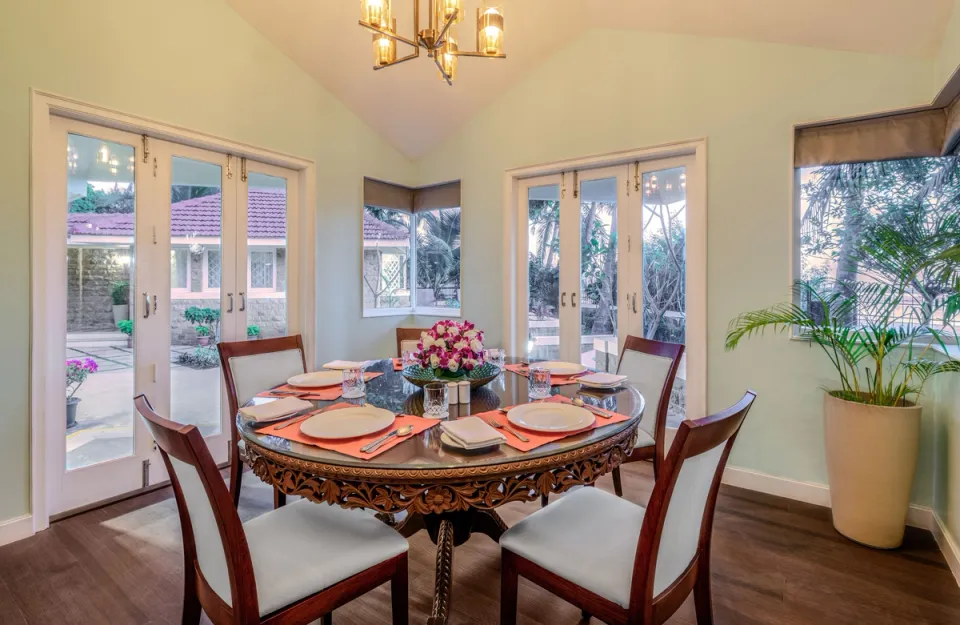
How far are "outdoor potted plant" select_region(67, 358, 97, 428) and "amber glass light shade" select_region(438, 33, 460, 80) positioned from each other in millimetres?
2447

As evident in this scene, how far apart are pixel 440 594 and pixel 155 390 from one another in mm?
2199

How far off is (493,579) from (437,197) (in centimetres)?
313

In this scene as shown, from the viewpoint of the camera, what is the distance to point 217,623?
3.56 feet

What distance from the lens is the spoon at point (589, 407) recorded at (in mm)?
1467

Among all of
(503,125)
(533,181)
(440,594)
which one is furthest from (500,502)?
(503,125)

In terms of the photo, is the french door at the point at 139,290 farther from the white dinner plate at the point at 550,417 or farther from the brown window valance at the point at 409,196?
the white dinner plate at the point at 550,417

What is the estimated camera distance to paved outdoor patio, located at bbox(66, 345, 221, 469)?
7.93 feet

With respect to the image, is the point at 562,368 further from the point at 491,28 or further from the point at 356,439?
the point at 491,28

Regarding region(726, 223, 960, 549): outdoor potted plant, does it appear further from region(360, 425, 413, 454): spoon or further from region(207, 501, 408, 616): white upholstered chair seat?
region(207, 501, 408, 616): white upholstered chair seat

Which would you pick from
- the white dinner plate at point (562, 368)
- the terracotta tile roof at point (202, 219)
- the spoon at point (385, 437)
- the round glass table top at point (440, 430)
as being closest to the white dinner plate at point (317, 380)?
the round glass table top at point (440, 430)

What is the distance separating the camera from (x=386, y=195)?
396 cm

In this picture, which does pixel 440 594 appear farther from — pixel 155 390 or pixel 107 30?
pixel 107 30

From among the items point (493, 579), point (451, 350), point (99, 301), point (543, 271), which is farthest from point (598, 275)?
point (99, 301)

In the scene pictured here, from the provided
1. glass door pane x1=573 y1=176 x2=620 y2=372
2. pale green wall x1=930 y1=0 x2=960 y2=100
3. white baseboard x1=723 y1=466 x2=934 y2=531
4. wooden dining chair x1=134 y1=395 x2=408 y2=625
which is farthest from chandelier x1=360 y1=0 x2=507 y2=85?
white baseboard x1=723 y1=466 x2=934 y2=531
